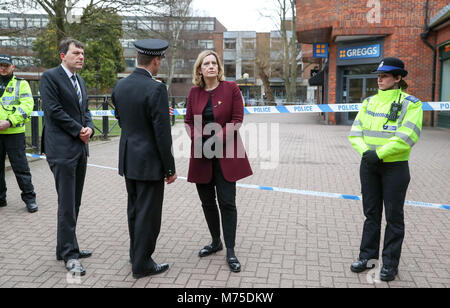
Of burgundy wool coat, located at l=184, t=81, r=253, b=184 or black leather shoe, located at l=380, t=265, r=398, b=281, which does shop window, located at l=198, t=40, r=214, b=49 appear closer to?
burgundy wool coat, located at l=184, t=81, r=253, b=184

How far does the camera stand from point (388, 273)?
3637 mm

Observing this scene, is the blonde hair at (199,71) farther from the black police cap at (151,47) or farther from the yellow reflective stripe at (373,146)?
the yellow reflective stripe at (373,146)

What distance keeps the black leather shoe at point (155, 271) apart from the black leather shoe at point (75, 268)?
473mm

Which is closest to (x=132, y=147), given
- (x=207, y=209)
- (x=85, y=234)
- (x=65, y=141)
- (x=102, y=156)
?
(x=65, y=141)

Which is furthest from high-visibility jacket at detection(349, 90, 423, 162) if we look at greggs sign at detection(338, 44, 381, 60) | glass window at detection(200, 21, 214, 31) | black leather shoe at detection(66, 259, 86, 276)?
glass window at detection(200, 21, 214, 31)

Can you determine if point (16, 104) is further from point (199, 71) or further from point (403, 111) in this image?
point (403, 111)

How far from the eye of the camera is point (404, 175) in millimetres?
3615

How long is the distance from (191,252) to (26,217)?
8.18 feet

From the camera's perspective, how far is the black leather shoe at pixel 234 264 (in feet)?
12.6

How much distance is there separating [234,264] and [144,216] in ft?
3.01

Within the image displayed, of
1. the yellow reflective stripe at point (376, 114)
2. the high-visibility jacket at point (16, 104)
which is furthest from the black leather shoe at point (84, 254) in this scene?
the yellow reflective stripe at point (376, 114)

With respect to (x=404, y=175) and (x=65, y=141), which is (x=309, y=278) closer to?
(x=404, y=175)

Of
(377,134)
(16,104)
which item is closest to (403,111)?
(377,134)

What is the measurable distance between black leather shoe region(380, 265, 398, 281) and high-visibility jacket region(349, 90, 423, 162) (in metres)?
0.92
